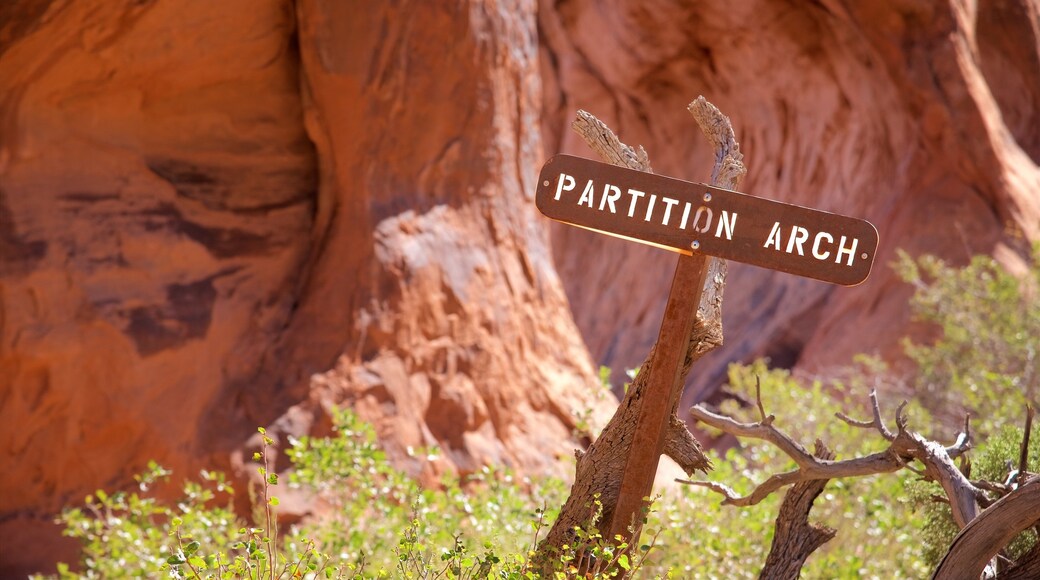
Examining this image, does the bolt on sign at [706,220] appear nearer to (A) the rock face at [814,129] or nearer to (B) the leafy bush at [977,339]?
(B) the leafy bush at [977,339]

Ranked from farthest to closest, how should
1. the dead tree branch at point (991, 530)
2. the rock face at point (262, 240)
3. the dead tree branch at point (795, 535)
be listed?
the rock face at point (262, 240), the dead tree branch at point (795, 535), the dead tree branch at point (991, 530)

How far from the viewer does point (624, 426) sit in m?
2.73

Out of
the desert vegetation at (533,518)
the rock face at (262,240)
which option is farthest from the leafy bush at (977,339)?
the rock face at (262,240)

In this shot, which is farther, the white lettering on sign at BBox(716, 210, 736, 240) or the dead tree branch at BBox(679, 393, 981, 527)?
the dead tree branch at BBox(679, 393, 981, 527)

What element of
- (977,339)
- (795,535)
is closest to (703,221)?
(795,535)

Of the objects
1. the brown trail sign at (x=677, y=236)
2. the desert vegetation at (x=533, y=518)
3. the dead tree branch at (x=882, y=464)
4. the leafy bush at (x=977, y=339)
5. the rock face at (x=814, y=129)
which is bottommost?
the desert vegetation at (x=533, y=518)

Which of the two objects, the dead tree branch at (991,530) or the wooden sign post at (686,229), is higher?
the wooden sign post at (686,229)

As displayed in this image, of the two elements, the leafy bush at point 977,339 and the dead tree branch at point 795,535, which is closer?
the dead tree branch at point 795,535

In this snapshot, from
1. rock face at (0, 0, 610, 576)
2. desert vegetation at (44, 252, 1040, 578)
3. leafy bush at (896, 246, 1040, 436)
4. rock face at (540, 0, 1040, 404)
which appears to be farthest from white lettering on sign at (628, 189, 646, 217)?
rock face at (540, 0, 1040, 404)

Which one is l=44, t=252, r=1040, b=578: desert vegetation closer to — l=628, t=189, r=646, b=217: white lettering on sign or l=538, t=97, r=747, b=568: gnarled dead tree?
l=538, t=97, r=747, b=568: gnarled dead tree

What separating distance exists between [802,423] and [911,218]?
174 inches

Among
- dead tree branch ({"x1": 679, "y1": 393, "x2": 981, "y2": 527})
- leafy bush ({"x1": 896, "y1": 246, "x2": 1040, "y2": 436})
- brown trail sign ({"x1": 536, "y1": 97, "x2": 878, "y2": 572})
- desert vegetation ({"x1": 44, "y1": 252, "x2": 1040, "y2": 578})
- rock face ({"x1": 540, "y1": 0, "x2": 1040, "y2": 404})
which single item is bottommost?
desert vegetation ({"x1": 44, "y1": 252, "x2": 1040, "y2": 578})

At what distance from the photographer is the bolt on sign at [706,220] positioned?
238 centimetres

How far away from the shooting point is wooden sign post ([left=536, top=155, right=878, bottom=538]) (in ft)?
7.82
